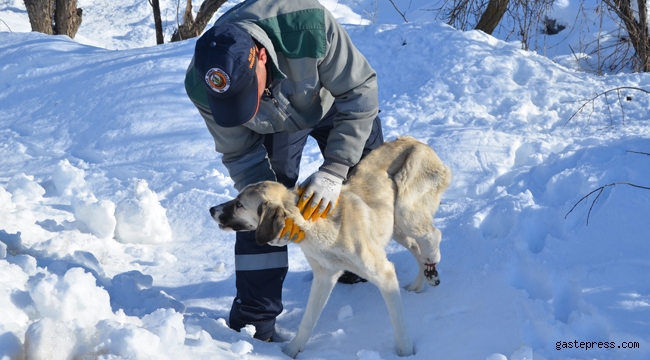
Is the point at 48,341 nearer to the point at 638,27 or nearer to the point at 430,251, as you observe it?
the point at 430,251

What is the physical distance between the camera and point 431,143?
5.97 metres

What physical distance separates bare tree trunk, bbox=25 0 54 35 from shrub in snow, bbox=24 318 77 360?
8572 mm

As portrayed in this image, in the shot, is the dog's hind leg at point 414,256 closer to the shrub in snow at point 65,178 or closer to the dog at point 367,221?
the dog at point 367,221

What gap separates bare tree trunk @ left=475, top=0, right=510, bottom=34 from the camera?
822 centimetres

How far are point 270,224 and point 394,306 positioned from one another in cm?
88

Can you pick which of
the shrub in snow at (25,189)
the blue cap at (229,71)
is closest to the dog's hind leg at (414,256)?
the blue cap at (229,71)

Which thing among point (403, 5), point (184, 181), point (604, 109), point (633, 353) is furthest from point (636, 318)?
point (403, 5)

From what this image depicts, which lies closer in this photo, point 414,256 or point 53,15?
point 414,256

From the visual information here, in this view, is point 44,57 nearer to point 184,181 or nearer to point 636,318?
point 184,181

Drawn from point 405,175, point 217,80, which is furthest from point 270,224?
point 405,175

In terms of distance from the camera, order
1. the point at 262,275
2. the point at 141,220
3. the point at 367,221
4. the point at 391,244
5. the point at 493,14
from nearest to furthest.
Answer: the point at 367,221 < the point at 262,275 < the point at 141,220 < the point at 391,244 < the point at 493,14

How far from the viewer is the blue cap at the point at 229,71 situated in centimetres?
292

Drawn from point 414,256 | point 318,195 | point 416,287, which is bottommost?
point 416,287

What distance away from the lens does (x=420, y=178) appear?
13.3 feet
